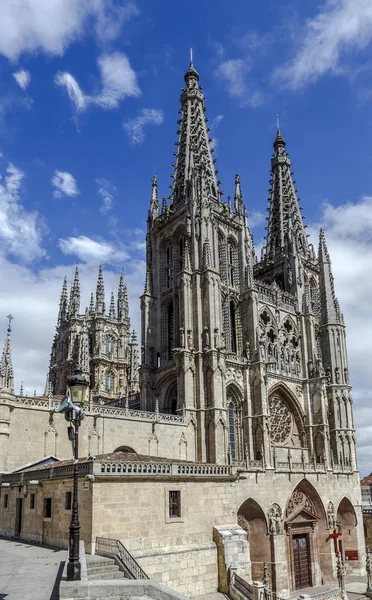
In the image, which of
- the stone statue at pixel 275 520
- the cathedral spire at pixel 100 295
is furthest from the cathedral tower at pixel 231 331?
the cathedral spire at pixel 100 295

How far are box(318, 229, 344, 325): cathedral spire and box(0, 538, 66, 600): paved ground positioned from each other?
112ft

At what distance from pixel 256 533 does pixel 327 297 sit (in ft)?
72.6

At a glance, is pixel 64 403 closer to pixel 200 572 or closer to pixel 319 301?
pixel 200 572

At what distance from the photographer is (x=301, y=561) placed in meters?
33.7

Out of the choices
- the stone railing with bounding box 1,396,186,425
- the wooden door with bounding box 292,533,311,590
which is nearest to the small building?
the stone railing with bounding box 1,396,186,425

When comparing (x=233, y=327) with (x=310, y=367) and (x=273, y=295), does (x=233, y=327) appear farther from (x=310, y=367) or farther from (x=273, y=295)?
(x=310, y=367)

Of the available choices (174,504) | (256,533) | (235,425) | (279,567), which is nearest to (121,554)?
(174,504)

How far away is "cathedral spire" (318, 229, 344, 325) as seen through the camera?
150 feet

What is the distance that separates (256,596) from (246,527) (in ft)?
51.4

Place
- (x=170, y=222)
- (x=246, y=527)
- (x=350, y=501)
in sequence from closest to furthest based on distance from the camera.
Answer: (x=246, y=527) → (x=350, y=501) → (x=170, y=222)

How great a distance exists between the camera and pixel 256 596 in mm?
15914

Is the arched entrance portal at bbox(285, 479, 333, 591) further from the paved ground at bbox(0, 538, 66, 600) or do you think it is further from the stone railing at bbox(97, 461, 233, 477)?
the paved ground at bbox(0, 538, 66, 600)

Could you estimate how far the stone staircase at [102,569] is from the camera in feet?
40.5

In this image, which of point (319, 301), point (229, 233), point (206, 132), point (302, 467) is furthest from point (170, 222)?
point (302, 467)
